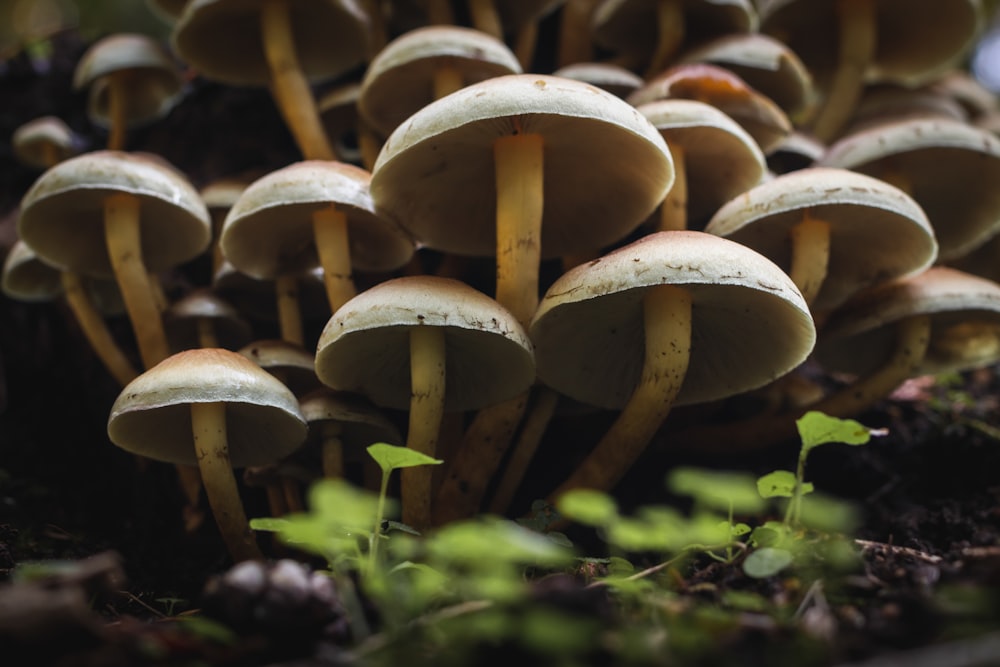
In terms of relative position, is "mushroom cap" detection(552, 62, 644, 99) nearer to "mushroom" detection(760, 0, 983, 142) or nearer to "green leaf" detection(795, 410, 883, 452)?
"mushroom" detection(760, 0, 983, 142)

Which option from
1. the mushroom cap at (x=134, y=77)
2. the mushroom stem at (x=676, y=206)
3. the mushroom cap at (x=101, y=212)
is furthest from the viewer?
the mushroom cap at (x=134, y=77)

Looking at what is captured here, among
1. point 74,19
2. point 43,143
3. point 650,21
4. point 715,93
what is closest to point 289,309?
point 715,93

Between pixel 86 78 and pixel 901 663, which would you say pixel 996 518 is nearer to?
pixel 901 663

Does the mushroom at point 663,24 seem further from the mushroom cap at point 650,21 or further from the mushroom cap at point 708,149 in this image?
the mushroom cap at point 708,149

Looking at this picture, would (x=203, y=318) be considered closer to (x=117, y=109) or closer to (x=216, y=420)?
(x=216, y=420)

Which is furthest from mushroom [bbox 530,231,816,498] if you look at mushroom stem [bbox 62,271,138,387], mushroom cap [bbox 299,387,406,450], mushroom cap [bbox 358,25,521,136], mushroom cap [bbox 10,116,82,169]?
mushroom cap [bbox 10,116,82,169]

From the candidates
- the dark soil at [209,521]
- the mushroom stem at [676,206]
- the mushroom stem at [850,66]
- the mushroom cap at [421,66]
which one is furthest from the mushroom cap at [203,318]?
the mushroom stem at [850,66]

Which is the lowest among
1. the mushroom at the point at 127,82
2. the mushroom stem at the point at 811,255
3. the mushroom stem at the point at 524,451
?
the mushroom stem at the point at 524,451
